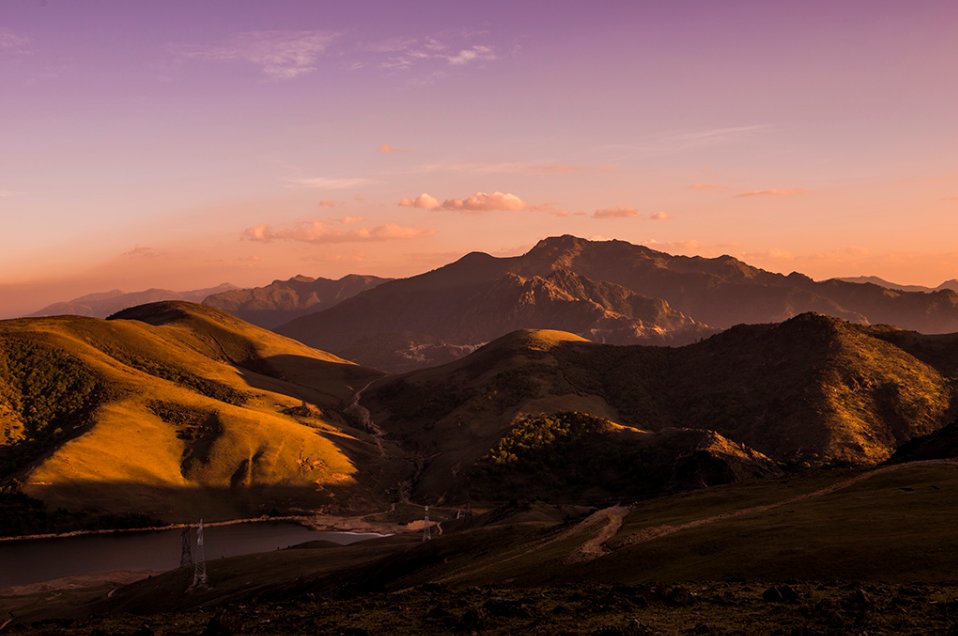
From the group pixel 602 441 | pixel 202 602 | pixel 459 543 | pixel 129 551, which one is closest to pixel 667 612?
pixel 459 543

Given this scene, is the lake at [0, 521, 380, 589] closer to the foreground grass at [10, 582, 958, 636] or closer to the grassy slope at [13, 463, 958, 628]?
the grassy slope at [13, 463, 958, 628]

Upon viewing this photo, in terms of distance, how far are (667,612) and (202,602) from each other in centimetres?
6425

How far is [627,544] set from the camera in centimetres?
6166

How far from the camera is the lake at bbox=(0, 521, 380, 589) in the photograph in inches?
5517

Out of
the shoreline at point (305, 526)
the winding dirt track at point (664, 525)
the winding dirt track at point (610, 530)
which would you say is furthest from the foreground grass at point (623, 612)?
the shoreline at point (305, 526)

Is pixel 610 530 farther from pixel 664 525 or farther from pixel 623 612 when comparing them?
pixel 623 612

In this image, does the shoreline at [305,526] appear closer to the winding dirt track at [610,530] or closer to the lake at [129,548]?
the lake at [129,548]

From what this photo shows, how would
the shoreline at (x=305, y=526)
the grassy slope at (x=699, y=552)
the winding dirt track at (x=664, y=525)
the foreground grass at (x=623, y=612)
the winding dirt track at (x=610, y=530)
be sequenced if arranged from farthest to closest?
the shoreline at (x=305, y=526) → the winding dirt track at (x=610, y=530) → the winding dirt track at (x=664, y=525) → the grassy slope at (x=699, y=552) → the foreground grass at (x=623, y=612)

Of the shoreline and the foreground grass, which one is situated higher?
the foreground grass

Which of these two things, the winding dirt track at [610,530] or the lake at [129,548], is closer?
the winding dirt track at [610,530]

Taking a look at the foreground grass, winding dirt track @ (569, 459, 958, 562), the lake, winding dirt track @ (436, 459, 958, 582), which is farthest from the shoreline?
the foreground grass

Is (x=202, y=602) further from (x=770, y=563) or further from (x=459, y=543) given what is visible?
(x=770, y=563)

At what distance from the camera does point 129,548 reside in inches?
6058

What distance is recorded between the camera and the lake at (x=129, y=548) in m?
140
